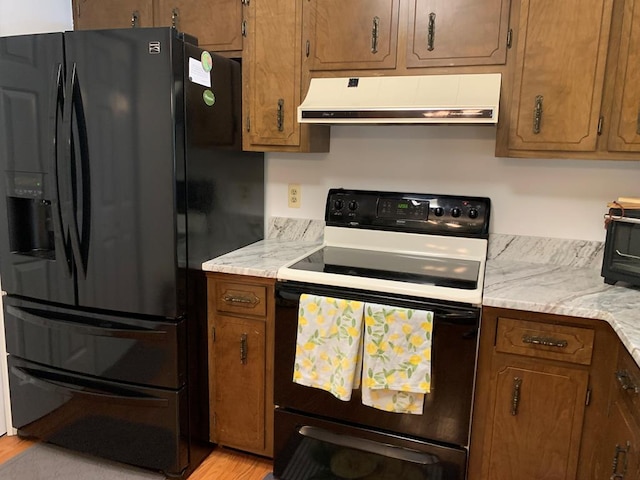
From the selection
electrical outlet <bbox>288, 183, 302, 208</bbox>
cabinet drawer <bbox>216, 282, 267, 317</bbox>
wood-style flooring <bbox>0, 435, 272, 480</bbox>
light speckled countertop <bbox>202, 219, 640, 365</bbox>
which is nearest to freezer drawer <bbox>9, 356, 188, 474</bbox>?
wood-style flooring <bbox>0, 435, 272, 480</bbox>

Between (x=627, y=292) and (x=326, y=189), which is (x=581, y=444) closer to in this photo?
(x=627, y=292)

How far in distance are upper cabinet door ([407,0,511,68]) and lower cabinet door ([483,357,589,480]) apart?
113cm

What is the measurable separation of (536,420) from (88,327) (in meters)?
1.73

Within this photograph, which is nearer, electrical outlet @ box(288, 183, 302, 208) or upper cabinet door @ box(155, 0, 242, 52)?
upper cabinet door @ box(155, 0, 242, 52)

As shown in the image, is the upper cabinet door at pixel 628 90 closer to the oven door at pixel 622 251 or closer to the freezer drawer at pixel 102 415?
the oven door at pixel 622 251

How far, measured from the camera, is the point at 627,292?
5.80 ft

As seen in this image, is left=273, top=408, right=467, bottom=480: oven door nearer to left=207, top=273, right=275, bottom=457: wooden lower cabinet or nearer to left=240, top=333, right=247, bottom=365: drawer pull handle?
left=207, top=273, right=275, bottom=457: wooden lower cabinet

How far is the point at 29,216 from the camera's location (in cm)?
213

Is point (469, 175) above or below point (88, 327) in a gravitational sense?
above

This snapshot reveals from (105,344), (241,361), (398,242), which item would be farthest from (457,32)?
(105,344)

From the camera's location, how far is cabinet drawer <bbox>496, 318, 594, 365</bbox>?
1607 mm

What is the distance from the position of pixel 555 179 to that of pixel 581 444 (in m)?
1.06

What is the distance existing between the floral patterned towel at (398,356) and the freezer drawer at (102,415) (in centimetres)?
82

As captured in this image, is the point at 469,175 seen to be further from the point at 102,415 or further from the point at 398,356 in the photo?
the point at 102,415
